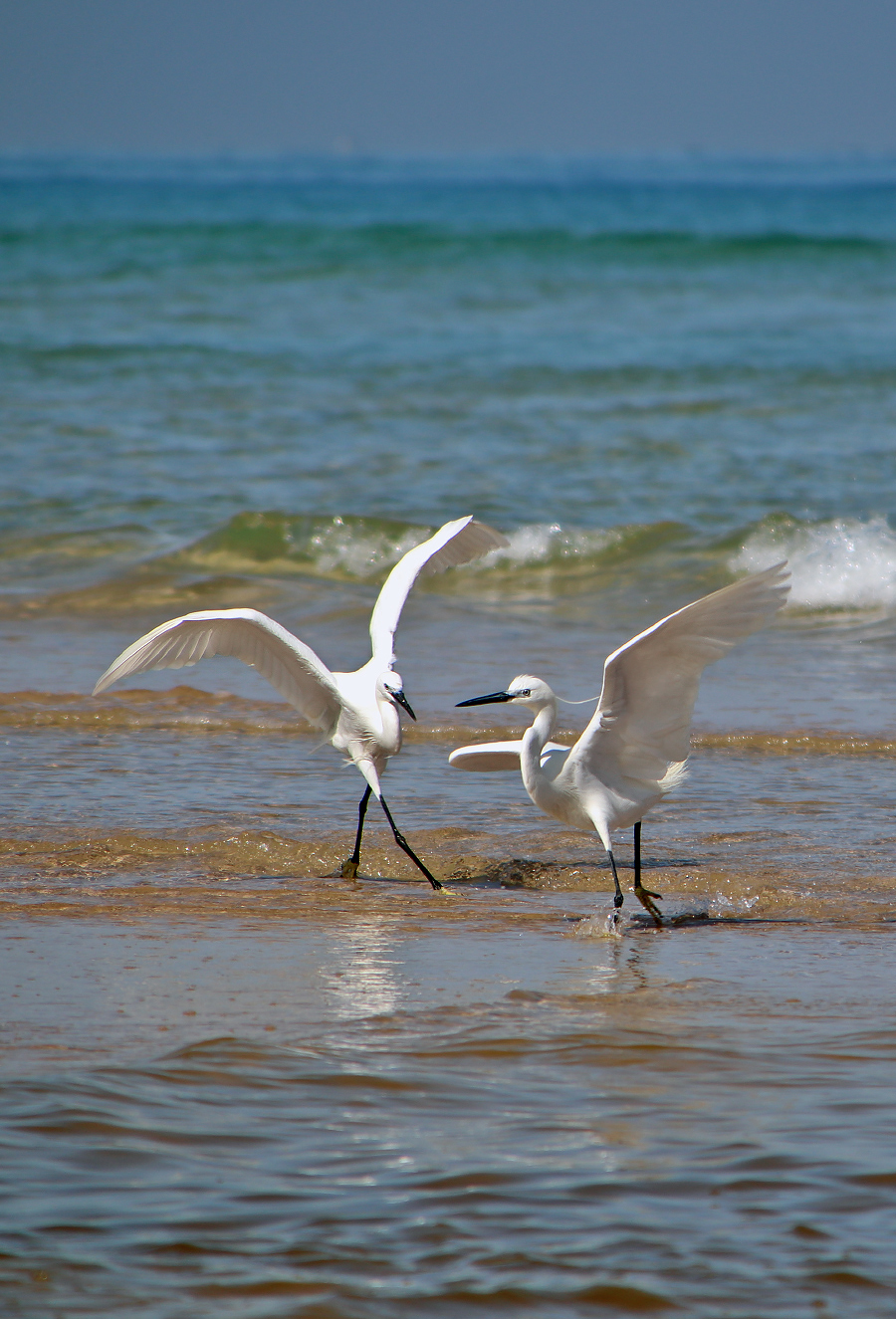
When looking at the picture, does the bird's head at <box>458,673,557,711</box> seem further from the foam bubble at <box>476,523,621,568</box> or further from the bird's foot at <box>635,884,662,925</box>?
the foam bubble at <box>476,523,621,568</box>

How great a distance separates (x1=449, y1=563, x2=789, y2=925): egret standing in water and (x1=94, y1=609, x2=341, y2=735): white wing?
0.67 m

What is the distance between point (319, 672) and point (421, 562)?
0.80m

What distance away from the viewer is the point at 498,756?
5.14 metres

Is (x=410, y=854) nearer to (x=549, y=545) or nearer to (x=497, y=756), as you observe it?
(x=497, y=756)

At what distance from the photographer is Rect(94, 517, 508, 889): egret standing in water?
17.3 feet

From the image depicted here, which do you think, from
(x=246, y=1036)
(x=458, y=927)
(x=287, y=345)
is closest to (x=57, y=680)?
(x=458, y=927)

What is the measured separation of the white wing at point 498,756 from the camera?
16.5ft

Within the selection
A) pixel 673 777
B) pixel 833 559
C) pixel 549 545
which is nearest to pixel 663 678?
pixel 673 777

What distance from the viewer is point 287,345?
19172mm

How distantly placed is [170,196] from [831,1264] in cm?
5231

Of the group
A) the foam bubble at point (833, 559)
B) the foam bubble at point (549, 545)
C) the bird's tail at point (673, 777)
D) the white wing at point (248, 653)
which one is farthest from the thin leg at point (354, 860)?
the foam bubble at point (549, 545)

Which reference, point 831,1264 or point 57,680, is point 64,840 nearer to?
point 57,680

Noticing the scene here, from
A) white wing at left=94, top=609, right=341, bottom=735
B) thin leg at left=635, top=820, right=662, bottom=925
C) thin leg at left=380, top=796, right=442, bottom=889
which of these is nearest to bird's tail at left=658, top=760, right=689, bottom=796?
thin leg at left=635, top=820, right=662, bottom=925

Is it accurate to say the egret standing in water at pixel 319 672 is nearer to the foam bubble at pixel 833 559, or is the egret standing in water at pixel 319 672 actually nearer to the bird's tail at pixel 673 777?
the bird's tail at pixel 673 777
